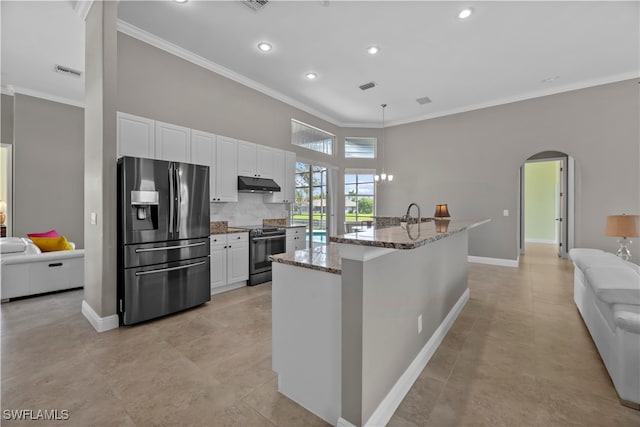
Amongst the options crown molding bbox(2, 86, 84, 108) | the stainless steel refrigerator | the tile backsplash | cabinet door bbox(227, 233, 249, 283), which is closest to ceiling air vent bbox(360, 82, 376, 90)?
the tile backsplash

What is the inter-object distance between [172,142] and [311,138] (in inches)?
133

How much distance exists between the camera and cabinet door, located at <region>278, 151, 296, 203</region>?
5.50 metres

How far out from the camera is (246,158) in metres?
4.74

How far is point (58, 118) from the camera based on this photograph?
5789 mm

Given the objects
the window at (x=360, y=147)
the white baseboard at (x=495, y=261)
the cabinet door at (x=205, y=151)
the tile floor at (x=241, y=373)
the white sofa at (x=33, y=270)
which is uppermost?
the window at (x=360, y=147)

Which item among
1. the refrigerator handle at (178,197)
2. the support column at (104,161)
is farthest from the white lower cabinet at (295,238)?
the support column at (104,161)

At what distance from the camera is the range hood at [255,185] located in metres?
4.55

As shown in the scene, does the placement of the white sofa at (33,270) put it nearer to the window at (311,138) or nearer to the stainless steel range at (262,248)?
the stainless steel range at (262,248)

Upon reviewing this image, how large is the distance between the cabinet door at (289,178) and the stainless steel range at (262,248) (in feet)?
3.18

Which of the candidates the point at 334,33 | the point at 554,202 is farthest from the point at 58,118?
the point at 554,202

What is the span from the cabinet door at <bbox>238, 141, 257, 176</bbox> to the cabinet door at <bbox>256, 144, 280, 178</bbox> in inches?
3.4

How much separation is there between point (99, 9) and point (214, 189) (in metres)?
2.31

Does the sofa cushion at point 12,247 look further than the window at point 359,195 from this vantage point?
No

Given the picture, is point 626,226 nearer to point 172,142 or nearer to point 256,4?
point 256,4
